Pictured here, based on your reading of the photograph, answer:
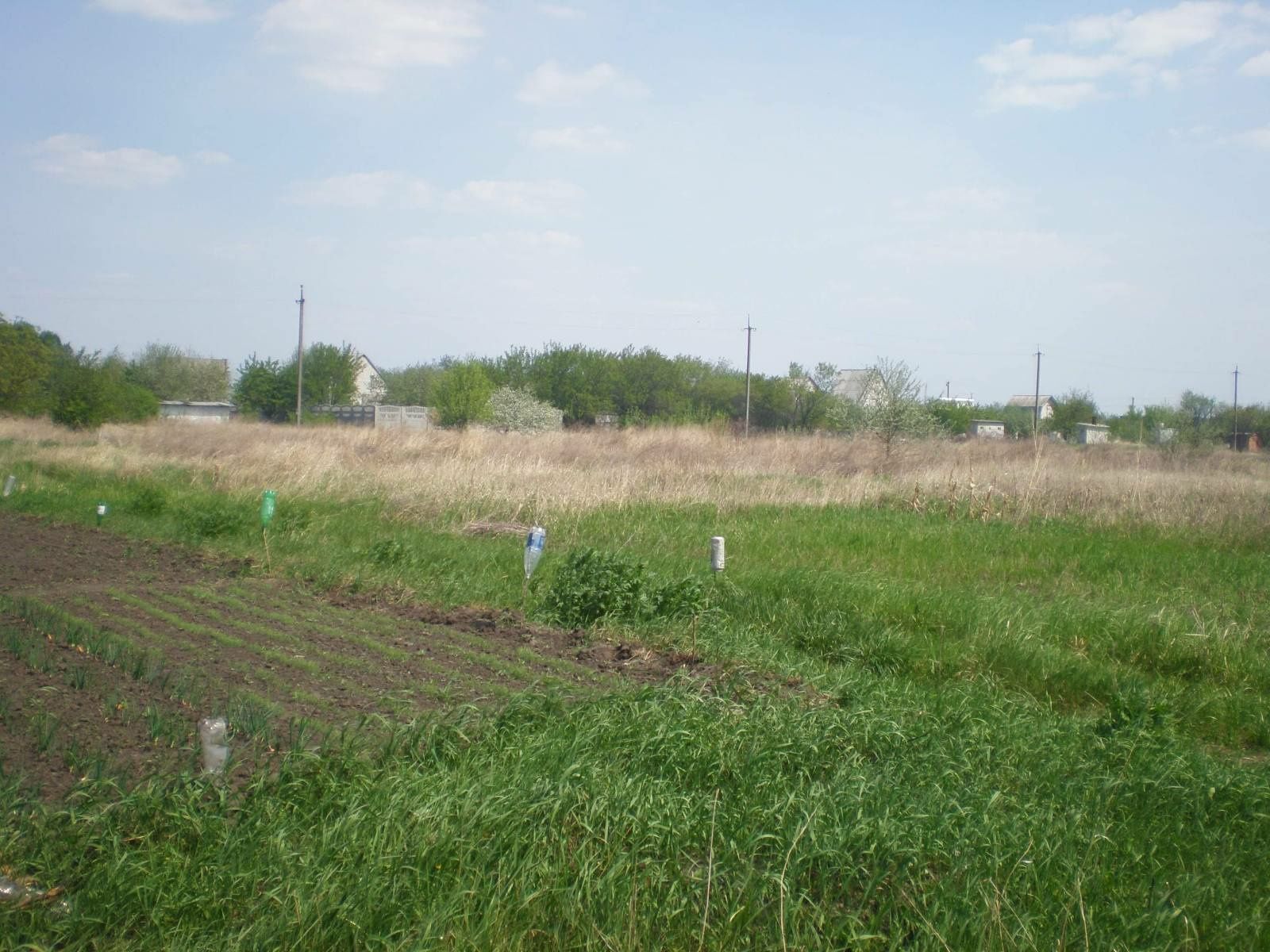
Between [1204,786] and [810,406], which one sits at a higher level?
[810,406]

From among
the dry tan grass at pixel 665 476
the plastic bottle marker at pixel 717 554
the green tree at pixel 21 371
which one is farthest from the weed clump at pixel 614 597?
the green tree at pixel 21 371

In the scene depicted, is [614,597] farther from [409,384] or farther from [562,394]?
[409,384]

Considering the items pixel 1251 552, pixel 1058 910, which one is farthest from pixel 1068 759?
pixel 1251 552

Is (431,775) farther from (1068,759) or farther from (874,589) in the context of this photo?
(874,589)

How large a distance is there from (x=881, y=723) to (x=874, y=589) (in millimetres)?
3968

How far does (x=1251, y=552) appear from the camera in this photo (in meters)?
13.3

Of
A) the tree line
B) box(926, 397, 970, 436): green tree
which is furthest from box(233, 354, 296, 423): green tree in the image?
box(926, 397, 970, 436): green tree

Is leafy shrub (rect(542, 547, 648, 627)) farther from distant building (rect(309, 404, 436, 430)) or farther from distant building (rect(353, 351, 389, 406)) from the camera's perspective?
distant building (rect(353, 351, 389, 406))

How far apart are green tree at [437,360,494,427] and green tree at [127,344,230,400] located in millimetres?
32462

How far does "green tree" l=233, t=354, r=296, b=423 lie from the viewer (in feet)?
188

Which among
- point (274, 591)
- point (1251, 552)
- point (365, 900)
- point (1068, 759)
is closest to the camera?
point (365, 900)

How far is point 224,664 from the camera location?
6.55 meters

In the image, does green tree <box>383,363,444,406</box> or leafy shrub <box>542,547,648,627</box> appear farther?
green tree <box>383,363,444,406</box>

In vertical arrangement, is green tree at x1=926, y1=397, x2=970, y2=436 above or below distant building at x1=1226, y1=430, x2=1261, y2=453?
above
